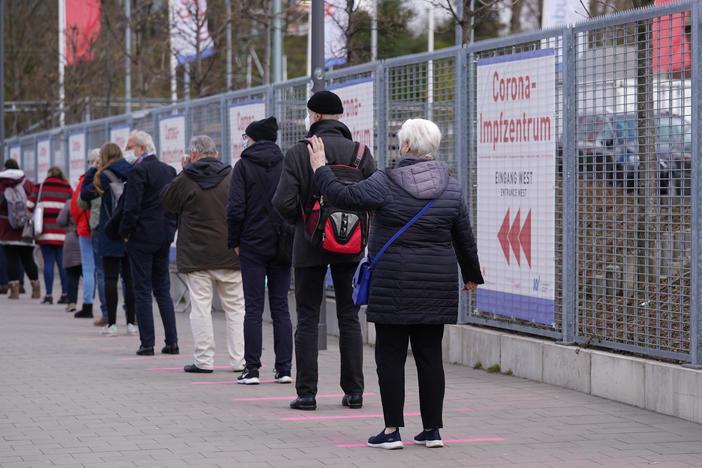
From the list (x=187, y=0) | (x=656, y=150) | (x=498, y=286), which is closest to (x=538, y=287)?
(x=498, y=286)

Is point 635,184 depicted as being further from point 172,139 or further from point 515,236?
point 172,139

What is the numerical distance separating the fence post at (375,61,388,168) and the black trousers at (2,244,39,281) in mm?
7876

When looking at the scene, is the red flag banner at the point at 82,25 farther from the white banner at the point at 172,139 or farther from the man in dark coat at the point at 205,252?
the man in dark coat at the point at 205,252

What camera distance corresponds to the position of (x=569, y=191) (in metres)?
8.75

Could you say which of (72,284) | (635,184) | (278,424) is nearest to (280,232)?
(278,424)

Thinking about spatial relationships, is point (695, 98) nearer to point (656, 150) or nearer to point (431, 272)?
point (656, 150)

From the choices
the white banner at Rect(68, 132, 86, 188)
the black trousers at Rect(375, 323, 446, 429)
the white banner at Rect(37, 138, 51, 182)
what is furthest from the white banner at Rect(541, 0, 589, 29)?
the white banner at Rect(37, 138, 51, 182)

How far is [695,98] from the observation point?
7.42 m

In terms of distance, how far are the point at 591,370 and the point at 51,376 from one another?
4157 mm

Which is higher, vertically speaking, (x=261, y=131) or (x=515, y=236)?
(x=261, y=131)

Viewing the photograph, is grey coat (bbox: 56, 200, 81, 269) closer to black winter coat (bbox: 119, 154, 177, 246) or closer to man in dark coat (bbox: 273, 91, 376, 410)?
black winter coat (bbox: 119, 154, 177, 246)

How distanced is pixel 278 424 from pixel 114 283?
510cm

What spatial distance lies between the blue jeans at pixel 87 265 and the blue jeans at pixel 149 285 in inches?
133

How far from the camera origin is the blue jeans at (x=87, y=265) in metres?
14.0
